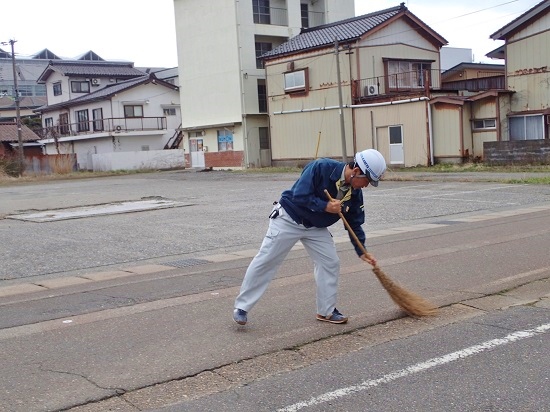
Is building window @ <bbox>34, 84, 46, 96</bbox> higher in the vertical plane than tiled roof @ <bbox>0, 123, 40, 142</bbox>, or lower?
higher

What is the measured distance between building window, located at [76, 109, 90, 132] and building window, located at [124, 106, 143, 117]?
4.16 meters

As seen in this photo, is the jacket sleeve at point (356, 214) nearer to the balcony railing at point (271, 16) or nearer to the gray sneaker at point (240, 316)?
the gray sneaker at point (240, 316)

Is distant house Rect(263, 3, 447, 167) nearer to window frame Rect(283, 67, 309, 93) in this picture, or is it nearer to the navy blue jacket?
window frame Rect(283, 67, 309, 93)

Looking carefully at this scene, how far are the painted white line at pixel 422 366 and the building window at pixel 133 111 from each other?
160 ft

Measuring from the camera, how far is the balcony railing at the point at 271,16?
41.9 meters

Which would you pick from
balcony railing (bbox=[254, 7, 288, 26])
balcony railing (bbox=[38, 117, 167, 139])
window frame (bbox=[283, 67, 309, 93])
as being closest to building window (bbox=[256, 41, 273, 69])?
balcony railing (bbox=[254, 7, 288, 26])

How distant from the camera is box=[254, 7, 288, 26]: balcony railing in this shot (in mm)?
41875

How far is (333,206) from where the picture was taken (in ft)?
17.7

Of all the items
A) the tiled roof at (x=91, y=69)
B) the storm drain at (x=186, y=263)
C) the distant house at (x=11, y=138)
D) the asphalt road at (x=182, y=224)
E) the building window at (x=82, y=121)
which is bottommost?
the storm drain at (x=186, y=263)

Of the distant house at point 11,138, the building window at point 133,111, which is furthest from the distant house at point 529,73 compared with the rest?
the distant house at point 11,138

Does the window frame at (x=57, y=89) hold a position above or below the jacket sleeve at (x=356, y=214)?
above

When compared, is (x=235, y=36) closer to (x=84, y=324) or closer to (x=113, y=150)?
(x=113, y=150)

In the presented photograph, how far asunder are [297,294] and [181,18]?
4007 centimetres

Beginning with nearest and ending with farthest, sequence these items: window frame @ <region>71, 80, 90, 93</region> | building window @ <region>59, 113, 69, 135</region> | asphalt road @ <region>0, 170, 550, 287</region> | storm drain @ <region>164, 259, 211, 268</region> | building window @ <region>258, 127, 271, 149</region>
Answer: storm drain @ <region>164, 259, 211, 268</region>
asphalt road @ <region>0, 170, 550, 287</region>
building window @ <region>258, 127, 271, 149</region>
building window @ <region>59, 113, 69, 135</region>
window frame @ <region>71, 80, 90, 93</region>
